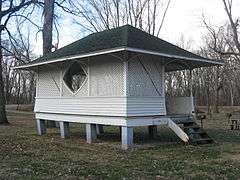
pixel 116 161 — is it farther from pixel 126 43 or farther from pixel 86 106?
pixel 86 106

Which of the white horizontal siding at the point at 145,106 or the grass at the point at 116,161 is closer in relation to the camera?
the grass at the point at 116,161

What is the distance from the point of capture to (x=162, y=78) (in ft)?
54.3

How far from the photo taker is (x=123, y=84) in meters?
15.1

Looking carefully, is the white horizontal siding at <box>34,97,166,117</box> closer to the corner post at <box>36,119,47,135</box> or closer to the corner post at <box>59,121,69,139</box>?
the corner post at <box>59,121,69,139</box>

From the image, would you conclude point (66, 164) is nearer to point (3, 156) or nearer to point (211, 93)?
point (3, 156)

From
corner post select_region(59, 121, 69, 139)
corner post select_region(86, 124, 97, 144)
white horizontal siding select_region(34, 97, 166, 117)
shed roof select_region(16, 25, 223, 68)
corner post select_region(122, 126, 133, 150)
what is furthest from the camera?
corner post select_region(59, 121, 69, 139)

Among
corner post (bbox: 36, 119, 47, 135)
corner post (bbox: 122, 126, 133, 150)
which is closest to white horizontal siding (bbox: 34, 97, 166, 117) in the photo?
corner post (bbox: 122, 126, 133, 150)

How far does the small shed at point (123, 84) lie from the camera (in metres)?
15.0

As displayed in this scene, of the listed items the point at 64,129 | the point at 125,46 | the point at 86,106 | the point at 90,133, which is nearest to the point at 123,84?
the point at 125,46

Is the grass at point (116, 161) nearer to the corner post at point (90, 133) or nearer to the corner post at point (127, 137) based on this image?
the corner post at point (127, 137)

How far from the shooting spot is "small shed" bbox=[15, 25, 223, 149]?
15.0m

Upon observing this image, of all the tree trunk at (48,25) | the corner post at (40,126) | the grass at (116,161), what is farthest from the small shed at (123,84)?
the tree trunk at (48,25)

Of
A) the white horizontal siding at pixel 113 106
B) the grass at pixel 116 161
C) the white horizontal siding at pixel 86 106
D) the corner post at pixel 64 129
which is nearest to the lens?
the grass at pixel 116 161

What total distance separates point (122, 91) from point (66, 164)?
15.6 feet
